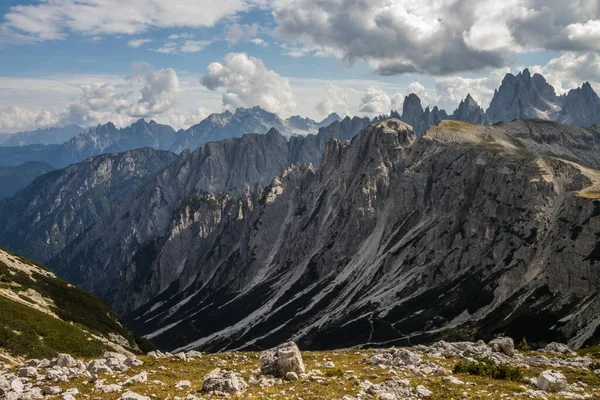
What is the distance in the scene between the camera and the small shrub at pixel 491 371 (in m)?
39.7

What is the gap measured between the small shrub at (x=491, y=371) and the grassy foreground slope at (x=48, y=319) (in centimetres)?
5455

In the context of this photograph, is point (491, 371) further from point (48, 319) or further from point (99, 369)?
point (48, 319)

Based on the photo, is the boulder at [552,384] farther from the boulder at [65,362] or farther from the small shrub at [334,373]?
the boulder at [65,362]

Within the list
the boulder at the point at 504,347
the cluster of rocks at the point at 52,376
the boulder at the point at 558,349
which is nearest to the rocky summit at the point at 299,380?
the cluster of rocks at the point at 52,376

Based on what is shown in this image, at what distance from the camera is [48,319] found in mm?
78938

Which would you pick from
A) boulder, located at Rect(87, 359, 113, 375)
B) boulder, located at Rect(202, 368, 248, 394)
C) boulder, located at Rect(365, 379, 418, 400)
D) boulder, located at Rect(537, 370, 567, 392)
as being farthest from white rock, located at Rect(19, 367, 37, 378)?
boulder, located at Rect(537, 370, 567, 392)

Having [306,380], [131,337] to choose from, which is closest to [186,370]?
[306,380]

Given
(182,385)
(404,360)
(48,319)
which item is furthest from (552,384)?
(48,319)

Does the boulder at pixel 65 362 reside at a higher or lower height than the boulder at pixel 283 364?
lower

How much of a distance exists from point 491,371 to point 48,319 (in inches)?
2860

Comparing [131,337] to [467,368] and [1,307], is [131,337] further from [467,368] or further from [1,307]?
[467,368]

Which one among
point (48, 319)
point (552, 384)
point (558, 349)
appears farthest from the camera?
point (48, 319)

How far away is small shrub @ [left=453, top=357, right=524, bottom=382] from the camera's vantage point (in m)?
39.7

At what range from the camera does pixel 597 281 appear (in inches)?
6353
